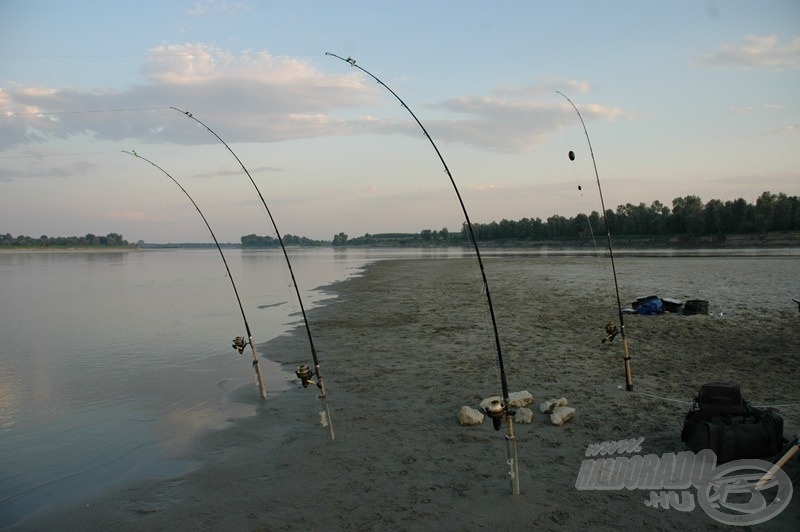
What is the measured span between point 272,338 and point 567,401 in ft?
35.0

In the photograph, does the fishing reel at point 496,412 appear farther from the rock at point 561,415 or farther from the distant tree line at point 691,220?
the distant tree line at point 691,220

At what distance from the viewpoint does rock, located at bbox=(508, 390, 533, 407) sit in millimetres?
8078

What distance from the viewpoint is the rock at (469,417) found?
7.60m

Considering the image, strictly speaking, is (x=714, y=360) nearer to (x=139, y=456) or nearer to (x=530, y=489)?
(x=530, y=489)

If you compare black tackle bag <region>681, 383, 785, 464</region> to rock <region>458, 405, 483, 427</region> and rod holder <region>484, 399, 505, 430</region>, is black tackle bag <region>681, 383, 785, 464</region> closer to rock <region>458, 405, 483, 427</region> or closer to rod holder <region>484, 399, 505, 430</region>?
rod holder <region>484, 399, 505, 430</region>

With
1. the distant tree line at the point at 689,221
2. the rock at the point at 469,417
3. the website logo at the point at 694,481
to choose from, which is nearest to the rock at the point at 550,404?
the rock at the point at 469,417

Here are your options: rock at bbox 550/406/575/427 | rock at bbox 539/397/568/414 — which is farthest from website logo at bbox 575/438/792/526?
rock at bbox 539/397/568/414

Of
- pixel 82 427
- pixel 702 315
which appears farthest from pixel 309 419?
pixel 702 315

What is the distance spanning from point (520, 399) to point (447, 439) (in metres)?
1.58

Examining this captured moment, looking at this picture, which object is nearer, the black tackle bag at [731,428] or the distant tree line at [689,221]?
the black tackle bag at [731,428]

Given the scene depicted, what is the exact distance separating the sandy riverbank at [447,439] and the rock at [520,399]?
0.44 meters

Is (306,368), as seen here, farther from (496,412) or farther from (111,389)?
(111,389)

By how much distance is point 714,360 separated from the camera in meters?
10.9

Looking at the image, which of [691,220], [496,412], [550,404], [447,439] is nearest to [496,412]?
[496,412]
